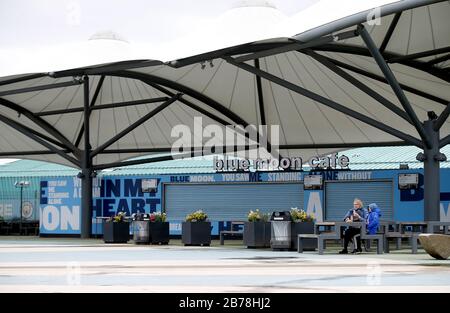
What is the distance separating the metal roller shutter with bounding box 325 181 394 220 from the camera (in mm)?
33156

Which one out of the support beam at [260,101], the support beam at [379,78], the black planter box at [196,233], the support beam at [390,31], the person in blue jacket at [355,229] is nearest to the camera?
the person in blue jacket at [355,229]

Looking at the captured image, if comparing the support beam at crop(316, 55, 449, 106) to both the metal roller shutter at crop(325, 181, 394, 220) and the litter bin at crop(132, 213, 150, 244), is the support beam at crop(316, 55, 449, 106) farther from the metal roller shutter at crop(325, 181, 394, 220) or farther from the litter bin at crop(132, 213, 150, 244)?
the litter bin at crop(132, 213, 150, 244)

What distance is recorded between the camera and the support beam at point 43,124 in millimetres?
36062

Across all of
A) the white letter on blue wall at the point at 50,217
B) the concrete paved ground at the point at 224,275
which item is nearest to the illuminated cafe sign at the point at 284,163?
the white letter on blue wall at the point at 50,217

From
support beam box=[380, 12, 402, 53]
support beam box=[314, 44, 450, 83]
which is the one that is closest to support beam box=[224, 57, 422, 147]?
support beam box=[380, 12, 402, 53]

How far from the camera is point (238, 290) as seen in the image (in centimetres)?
1065

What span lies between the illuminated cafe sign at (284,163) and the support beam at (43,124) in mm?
6694

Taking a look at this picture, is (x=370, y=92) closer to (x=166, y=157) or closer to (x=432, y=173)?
(x=432, y=173)

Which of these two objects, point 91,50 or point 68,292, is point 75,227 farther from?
point 68,292

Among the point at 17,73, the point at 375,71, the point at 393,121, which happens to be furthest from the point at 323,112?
the point at 17,73

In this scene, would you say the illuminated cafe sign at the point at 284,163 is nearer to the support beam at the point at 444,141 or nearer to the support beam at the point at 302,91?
Result: the support beam at the point at 444,141

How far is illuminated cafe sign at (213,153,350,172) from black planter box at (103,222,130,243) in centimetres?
688

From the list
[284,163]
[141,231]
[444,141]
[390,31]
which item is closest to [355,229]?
[444,141]

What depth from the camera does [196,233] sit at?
1112 inches
